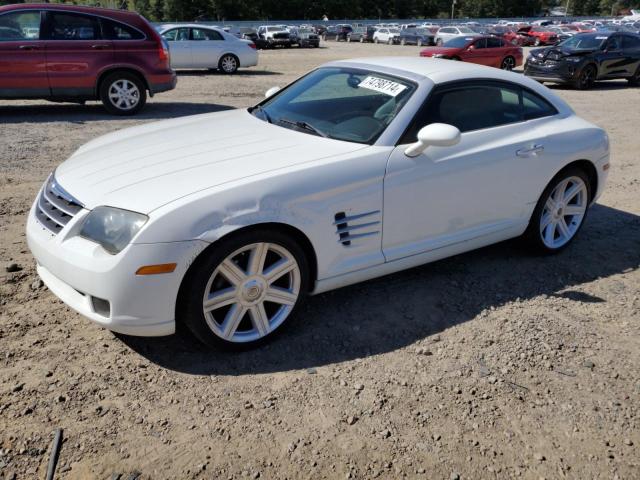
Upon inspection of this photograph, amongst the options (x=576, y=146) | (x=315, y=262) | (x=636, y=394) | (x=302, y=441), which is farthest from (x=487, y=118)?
(x=302, y=441)

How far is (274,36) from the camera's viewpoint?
34656 mm

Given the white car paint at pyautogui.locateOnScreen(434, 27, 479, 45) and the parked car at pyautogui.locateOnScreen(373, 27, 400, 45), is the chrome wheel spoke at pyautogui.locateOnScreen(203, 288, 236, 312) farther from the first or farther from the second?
the parked car at pyautogui.locateOnScreen(373, 27, 400, 45)

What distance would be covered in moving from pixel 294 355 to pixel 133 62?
8094 millimetres

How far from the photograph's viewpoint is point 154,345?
3396 millimetres

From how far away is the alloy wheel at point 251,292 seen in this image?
10.3 feet

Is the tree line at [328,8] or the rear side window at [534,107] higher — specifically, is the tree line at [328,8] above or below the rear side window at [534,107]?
below

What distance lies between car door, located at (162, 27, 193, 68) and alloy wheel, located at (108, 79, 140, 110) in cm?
766

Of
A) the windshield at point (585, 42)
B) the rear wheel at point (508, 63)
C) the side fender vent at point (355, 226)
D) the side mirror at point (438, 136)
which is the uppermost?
the side mirror at point (438, 136)

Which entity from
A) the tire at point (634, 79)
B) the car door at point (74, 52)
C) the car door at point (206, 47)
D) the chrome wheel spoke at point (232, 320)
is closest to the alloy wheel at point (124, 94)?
the car door at point (74, 52)

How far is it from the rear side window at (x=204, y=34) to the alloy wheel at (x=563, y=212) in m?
15.3

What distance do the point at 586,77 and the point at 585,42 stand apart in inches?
47.7

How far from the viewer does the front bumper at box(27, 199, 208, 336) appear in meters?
2.85

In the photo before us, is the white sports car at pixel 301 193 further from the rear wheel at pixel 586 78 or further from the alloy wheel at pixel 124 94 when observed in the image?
the rear wheel at pixel 586 78

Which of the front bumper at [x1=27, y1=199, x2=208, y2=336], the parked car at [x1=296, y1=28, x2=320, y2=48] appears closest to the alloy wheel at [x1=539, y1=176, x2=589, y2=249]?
the front bumper at [x1=27, y1=199, x2=208, y2=336]
